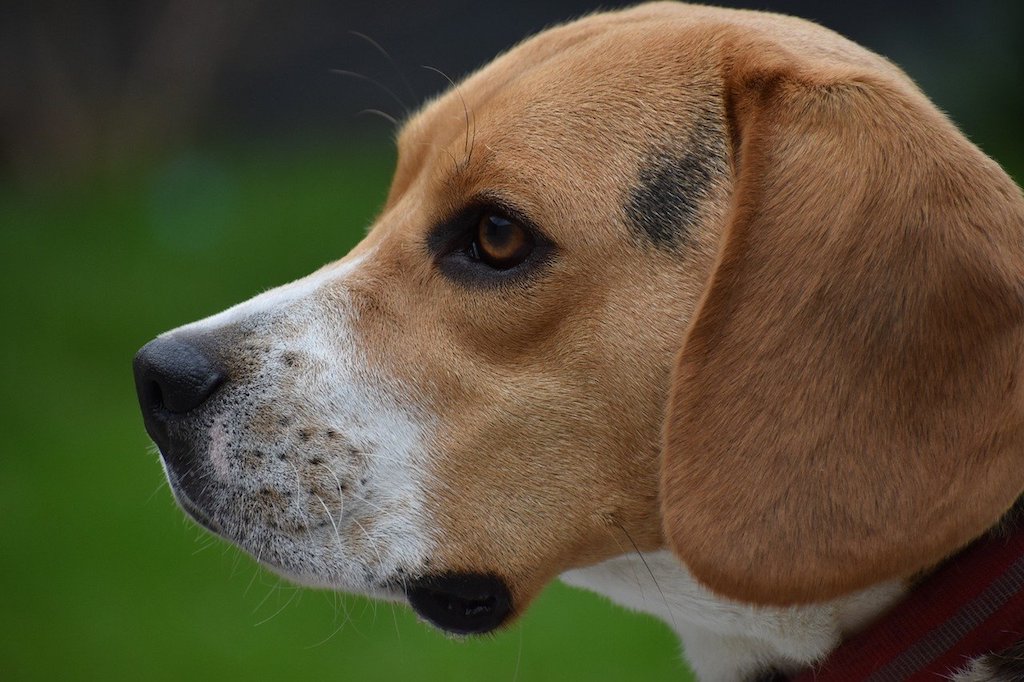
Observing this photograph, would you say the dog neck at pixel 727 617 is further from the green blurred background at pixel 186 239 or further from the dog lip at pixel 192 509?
the green blurred background at pixel 186 239

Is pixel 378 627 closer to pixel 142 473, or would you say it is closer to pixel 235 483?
pixel 142 473

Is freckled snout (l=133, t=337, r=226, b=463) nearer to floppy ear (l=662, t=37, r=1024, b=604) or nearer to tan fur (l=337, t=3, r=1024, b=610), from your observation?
tan fur (l=337, t=3, r=1024, b=610)

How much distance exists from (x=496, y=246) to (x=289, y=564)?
97 cm

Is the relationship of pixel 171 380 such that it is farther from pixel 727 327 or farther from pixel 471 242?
pixel 727 327

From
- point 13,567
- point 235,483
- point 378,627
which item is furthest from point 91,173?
point 235,483

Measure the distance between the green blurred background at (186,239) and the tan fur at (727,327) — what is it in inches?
135

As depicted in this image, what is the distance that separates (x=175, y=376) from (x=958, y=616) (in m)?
1.97

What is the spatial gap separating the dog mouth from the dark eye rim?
0.76 metres

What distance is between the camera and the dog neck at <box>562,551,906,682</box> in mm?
2816

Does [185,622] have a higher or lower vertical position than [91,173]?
higher

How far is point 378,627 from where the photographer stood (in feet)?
22.0

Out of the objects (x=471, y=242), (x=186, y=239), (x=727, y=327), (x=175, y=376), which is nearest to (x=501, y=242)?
(x=471, y=242)

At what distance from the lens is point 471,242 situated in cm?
301

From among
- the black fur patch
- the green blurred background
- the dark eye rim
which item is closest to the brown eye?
the dark eye rim
